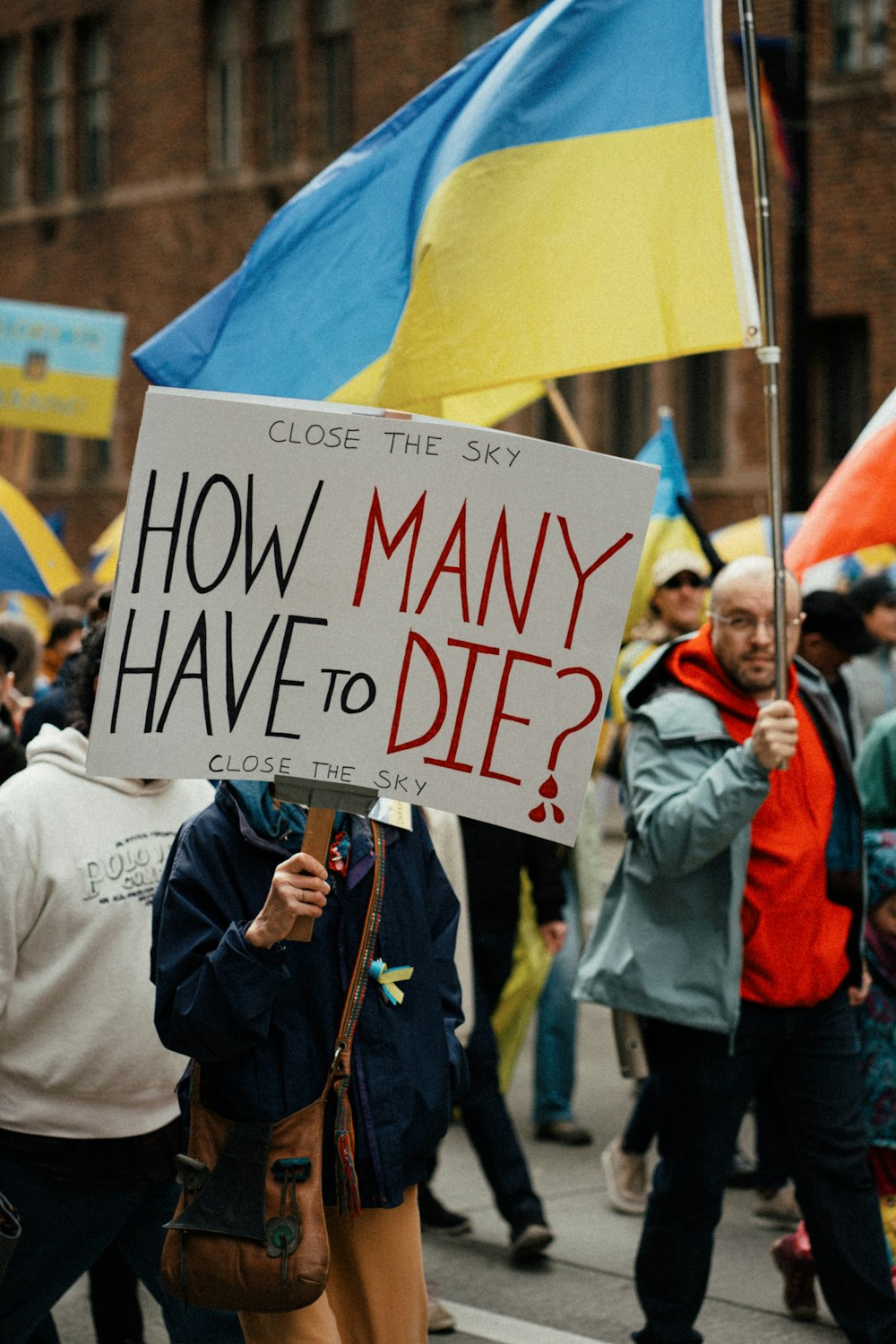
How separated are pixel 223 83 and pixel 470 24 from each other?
459cm

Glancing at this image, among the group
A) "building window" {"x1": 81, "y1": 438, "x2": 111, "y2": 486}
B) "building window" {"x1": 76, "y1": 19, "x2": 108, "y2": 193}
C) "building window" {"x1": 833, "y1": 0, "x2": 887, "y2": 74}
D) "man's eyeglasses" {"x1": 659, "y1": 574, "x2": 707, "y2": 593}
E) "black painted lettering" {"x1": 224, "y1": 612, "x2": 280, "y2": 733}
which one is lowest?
"black painted lettering" {"x1": 224, "y1": 612, "x2": 280, "y2": 733}

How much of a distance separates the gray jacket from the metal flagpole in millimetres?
297

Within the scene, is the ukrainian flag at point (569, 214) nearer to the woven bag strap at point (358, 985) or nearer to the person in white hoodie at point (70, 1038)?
the person in white hoodie at point (70, 1038)

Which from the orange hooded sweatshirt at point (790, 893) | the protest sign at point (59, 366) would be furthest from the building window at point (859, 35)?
the orange hooded sweatshirt at point (790, 893)

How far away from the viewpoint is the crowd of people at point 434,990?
3.33 meters

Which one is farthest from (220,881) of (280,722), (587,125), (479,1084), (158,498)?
(479,1084)

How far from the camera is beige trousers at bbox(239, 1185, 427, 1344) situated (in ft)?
11.2

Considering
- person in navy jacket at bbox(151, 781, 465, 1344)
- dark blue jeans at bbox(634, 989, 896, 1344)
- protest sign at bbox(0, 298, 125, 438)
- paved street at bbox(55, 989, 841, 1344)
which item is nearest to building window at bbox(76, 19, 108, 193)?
protest sign at bbox(0, 298, 125, 438)

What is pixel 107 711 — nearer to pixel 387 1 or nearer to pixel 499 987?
pixel 499 987

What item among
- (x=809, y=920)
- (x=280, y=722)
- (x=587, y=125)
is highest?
(x=587, y=125)

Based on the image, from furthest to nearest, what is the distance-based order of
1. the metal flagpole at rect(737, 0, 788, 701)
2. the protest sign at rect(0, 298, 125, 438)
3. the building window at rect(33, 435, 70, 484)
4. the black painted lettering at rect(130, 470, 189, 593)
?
the building window at rect(33, 435, 70, 484), the protest sign at rect(0, 298, 125, 438), the metal flagpole at rect(737, 0, 788, 701), the black painted lettering at rect(130, 470, 189, 593)

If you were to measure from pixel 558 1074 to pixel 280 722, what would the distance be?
4373 millimetres

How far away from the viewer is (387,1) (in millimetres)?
23078

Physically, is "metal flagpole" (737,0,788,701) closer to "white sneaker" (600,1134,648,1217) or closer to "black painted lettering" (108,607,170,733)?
"black painted lettering" (108,607,170,733)
